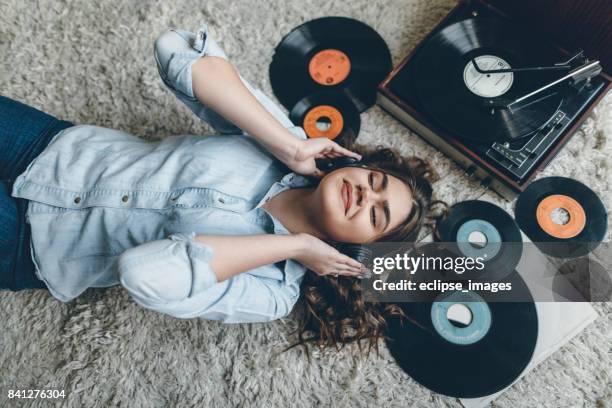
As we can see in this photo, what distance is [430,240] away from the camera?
100 centimetres

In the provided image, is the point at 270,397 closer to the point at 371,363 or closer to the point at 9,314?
the point at 371,363

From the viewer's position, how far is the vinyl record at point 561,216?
0.98 metres

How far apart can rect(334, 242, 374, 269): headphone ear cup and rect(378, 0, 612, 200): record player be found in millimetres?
296

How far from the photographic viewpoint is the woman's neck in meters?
0.85

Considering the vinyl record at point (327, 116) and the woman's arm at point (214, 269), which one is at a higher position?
the vinyl record at point (327, 116)

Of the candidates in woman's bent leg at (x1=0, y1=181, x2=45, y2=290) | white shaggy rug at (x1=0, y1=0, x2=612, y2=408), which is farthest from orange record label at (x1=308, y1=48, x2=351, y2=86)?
woman's bent leg at (x1=0, y1=181, x2=45, y2=290)

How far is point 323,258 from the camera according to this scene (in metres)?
0.81

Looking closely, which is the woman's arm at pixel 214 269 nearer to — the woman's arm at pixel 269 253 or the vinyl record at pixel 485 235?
the woman's arm at pixel 269 253

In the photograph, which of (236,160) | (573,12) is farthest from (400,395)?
(573,12)

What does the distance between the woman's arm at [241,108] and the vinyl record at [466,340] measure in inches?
A: 15.6

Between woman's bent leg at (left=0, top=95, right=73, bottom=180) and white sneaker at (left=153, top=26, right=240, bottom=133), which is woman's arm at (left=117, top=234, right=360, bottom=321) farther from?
woman's bent leg at (left=0, top=95, right=73, bottom=180)

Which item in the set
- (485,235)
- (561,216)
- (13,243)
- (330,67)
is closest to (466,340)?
(485,235)

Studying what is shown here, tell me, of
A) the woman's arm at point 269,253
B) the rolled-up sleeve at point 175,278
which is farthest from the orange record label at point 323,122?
the rolled-up sleeve at point 175,278

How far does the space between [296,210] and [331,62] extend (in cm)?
41
